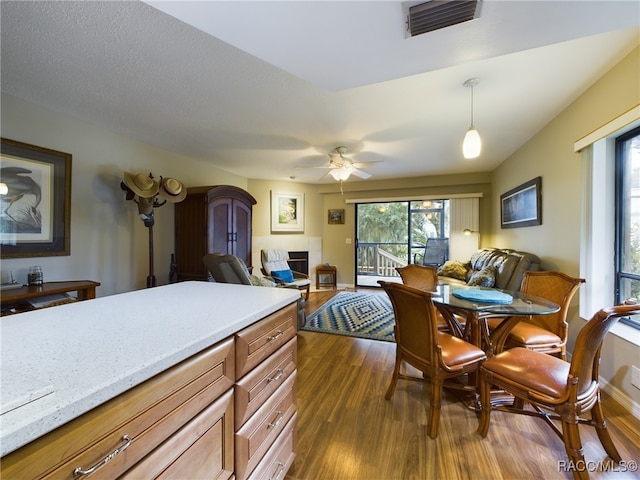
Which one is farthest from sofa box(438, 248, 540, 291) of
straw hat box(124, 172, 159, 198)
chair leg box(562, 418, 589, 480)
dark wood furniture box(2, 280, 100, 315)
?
dark wood furniture box(2, 280, 100, 315)

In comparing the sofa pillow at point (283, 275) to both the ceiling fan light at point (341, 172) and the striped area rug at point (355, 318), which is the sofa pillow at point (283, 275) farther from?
the ceiling fan light at point (341, 172)

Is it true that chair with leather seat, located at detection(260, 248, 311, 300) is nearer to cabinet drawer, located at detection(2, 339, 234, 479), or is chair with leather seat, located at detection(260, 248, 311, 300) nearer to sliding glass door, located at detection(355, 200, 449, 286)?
sliding glass door, located at detection(355, 200, 449, 286)

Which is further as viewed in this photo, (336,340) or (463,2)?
(336,340)

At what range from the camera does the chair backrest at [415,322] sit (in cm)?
165

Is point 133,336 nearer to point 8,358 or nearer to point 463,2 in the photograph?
point 8,358

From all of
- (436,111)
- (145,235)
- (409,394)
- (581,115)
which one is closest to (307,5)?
(436,111)

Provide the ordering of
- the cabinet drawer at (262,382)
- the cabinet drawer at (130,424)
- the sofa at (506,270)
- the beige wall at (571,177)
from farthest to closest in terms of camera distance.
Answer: the sofa at (506,270) < the beige wall at (571,177) < the cabinet drawer at (262,382) < the cabinet drawer at (130,424)

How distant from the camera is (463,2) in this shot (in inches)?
43.9

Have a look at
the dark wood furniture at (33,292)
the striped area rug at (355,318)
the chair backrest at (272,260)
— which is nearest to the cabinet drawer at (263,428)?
the striped area rug at (355,318)

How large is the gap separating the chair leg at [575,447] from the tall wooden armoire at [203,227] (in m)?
3.83

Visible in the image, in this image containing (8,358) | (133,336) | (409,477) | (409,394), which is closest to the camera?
(8,358)

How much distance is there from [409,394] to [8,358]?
2.25 metres

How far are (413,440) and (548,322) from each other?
156cm

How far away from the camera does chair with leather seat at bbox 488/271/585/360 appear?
6.49ft
